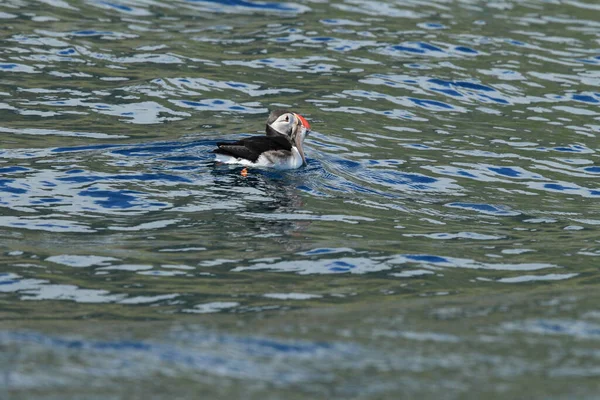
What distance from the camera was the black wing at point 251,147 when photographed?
11491 mm

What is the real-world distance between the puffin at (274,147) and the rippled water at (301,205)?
216 mm

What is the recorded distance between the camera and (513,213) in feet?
34.8

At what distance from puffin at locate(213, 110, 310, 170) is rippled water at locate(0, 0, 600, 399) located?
216mm

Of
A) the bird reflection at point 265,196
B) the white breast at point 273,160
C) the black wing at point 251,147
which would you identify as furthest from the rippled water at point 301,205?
the black wing at point 251,147

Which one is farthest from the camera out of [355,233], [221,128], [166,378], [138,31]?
[138,31]

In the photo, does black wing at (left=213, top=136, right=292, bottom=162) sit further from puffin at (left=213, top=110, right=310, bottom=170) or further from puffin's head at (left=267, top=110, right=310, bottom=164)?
puffin's head at (left=267, top=110, right=310, bottom=164)

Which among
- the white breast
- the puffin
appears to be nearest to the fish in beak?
the puffin

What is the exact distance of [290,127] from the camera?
12.6 metres

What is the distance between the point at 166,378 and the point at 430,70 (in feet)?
41.7

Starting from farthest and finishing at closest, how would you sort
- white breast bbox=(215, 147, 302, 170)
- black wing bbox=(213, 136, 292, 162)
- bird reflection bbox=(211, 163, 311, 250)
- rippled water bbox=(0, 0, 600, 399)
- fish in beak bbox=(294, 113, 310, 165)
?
fish in beak bbox=(294, 113, 310, 165) < white breast bbox=(215, 147, 302, 170) < black wing bbox=(213, 136, 292, 162) < bird reflection bbox=(211, 163, 311, 250) < rippled water bbox=(0, 0, 600, 399)

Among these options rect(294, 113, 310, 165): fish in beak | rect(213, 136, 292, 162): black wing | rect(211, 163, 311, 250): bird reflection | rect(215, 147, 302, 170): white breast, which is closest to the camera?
rect(211, 163, 311, 250): bird reflection

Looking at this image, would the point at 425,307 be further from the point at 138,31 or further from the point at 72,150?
the point at 138,31

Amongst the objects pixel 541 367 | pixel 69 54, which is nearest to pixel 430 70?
pixel 69 54

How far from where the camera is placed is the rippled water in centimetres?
594
